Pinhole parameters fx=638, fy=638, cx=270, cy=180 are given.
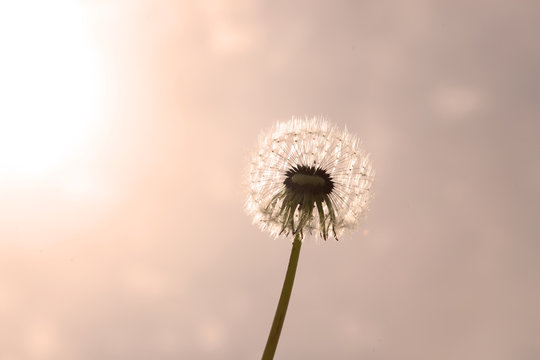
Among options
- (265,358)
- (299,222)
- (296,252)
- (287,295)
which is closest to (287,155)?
(299,222)

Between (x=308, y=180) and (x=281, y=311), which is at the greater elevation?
(x=308, y=180)

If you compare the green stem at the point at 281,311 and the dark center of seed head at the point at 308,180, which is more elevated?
the dark center of seed head at the point at 308,180

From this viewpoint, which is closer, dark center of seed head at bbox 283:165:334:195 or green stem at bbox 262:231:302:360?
green stem at bbox 262:231:302:360

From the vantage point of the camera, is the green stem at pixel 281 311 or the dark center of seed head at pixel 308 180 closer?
the green stem at pixel 281 311

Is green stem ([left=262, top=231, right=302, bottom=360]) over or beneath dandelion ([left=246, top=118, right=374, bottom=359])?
beneath

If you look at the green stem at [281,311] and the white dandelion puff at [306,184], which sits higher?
the white dandelion puff at [306,184]

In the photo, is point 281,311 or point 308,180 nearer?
point 281,311
